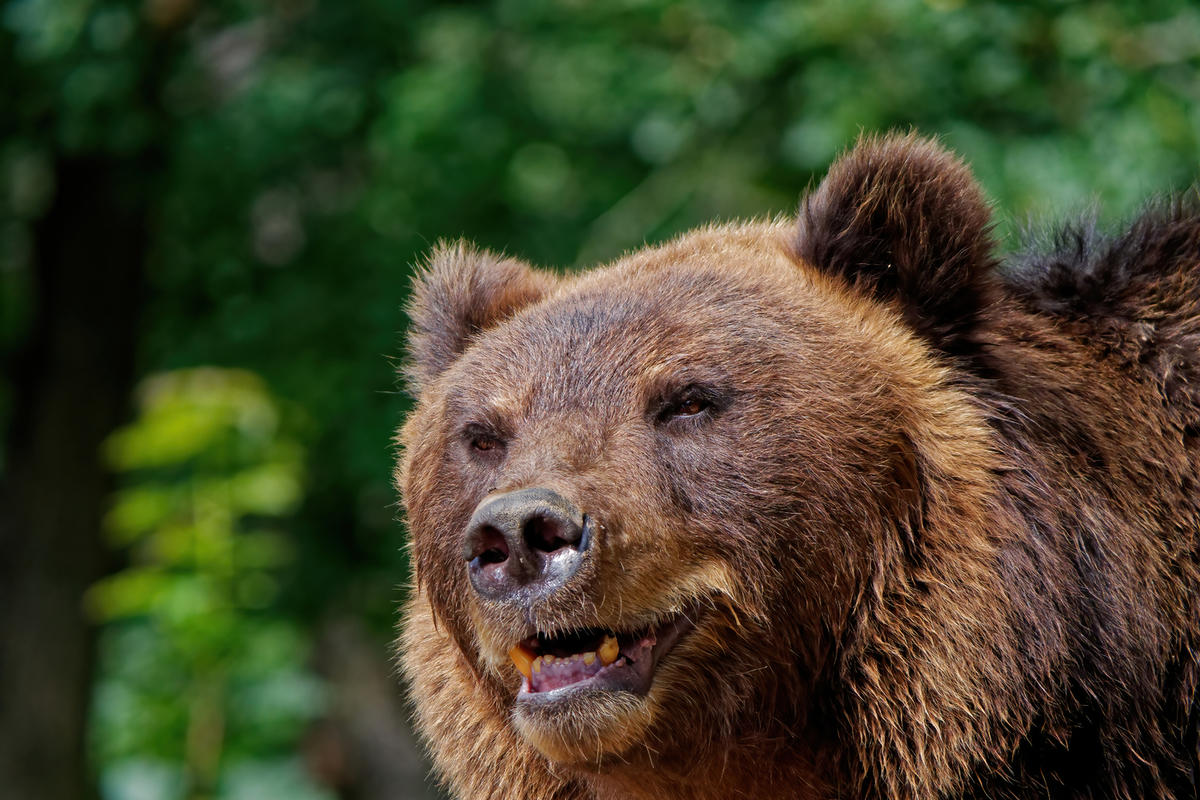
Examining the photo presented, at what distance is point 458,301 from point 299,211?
258 inches

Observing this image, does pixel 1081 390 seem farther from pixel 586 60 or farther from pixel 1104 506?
pixel 586 60

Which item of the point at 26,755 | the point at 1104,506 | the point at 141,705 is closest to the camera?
the point at 1104,506

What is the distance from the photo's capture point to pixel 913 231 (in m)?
3.47

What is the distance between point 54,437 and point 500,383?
25.2 feet

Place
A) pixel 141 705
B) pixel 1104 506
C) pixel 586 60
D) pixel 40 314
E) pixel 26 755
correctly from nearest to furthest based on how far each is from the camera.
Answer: pixel 1104 506, pixel 141 705, pixel 586 60, pixel 26 755, pixel 40 314

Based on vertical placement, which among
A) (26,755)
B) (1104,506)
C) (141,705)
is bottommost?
(26,755)

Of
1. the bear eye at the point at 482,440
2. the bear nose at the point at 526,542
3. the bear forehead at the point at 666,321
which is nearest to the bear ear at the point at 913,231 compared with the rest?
the bear forehead at the point at 666,321

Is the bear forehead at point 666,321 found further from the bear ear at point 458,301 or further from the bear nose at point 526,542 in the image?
the bear nose at point 526,542

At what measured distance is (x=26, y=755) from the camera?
9836 millimetres

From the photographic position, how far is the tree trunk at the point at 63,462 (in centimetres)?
991

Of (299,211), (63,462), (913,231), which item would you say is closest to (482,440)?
(913,231)

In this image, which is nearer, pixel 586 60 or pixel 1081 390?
pixel 1081 390

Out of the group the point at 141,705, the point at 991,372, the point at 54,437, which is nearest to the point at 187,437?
the point at 141,705

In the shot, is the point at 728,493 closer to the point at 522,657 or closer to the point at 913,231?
the point at 522,657
